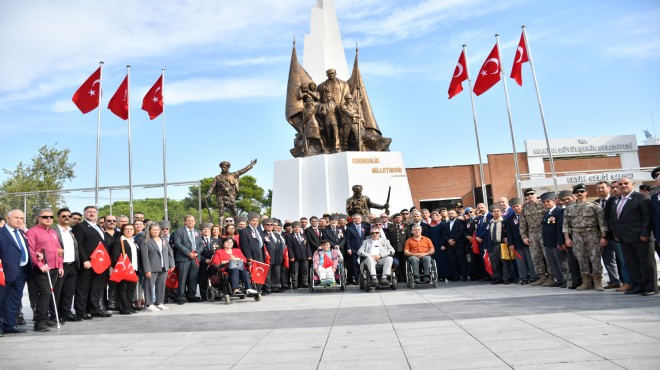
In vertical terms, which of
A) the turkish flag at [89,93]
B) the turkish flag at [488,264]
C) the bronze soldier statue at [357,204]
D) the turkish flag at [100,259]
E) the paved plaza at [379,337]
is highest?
the turkish flag at [89,93]

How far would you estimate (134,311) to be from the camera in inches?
329

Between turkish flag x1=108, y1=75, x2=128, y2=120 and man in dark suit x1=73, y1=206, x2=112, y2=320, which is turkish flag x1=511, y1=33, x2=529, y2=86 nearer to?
turkish flag x1=108, y1=75, x2=128, y2=120

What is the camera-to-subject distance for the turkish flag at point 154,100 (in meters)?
19.0

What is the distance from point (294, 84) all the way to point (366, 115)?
3.10 metres

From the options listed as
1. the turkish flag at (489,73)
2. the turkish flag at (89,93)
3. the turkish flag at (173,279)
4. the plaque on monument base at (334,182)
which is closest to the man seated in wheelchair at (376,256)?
the turkish flag at (173,279)

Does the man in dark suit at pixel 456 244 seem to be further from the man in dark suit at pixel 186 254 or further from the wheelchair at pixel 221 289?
the man in dark suit at pixel 186 254

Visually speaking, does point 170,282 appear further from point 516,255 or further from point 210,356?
point 516,255

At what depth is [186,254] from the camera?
9.45 metres

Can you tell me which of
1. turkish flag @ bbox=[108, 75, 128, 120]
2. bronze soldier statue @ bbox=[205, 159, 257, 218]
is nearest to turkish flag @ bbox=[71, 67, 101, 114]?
turkish flag @ bbox=[108, 75, 128, 120]

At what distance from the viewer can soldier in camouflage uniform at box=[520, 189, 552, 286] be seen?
30.3 feet

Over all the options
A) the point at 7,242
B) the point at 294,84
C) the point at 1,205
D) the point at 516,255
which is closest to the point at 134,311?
the point at 7,242

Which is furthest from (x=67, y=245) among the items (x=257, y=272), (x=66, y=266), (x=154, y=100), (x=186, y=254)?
(x=154, y=100)

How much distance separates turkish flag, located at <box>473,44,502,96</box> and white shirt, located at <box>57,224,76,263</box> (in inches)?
549

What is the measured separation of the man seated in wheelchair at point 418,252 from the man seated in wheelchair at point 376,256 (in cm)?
42
